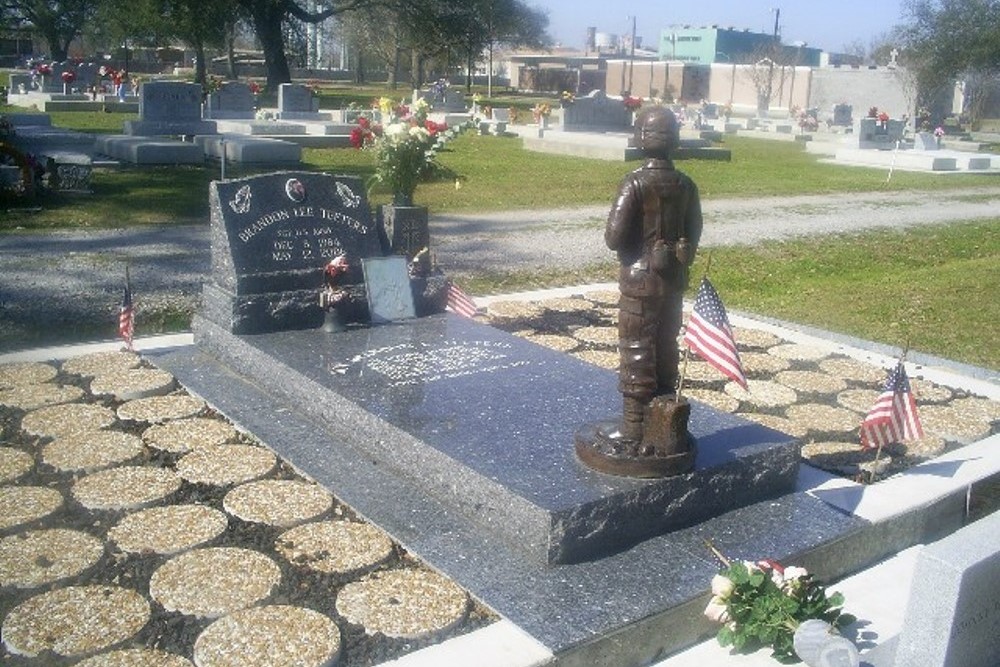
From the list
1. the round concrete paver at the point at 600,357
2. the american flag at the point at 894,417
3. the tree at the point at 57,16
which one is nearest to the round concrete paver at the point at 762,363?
the round concrete paver at the point at 600,357

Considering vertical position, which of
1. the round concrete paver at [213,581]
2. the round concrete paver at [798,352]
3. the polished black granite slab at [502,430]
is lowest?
the round concrete paver at [213,581]

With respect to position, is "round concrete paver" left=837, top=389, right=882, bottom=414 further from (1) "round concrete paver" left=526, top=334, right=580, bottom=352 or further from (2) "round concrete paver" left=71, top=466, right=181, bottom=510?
(2) "round concrete paver" left=71, top=466, right=181, bottom=510

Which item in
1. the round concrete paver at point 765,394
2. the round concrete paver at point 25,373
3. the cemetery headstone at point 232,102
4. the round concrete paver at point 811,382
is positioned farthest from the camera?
the cemetery headstone at point 232,102

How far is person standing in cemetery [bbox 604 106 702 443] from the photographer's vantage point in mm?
4090

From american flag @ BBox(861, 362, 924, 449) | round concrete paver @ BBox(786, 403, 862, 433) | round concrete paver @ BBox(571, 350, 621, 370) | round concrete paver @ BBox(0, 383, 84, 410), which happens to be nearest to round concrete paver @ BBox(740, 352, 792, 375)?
round concrete paver @ BBox(786, 403, 862, 433)

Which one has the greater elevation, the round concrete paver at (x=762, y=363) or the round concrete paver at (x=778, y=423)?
the round concrete paver at (x=762, y=363)

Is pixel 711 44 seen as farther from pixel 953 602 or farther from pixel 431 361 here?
pixel 953 602

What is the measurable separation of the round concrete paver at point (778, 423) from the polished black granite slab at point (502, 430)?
2.59ft

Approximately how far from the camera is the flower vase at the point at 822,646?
339 centimetres

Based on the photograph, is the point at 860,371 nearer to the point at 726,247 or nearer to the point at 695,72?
the point at 726,247

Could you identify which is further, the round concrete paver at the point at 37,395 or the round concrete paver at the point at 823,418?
the round concrete paver at the point at 823,418

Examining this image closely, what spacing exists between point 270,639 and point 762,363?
184 inches

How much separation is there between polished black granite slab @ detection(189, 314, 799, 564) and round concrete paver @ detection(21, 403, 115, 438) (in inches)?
36.8

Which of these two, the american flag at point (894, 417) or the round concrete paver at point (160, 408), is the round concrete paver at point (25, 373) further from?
the american flag at point (894, 417)
